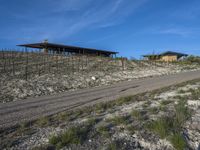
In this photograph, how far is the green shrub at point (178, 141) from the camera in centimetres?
435

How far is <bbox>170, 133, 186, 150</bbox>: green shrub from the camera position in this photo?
14.3 ft

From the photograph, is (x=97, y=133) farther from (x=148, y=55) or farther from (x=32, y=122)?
(x=148, y=55)

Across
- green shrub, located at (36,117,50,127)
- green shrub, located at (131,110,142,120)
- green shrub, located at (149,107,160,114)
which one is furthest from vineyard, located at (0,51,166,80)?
green shrub, located at (131,110,142,120)

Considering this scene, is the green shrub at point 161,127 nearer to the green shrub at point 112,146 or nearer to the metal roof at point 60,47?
the green shrub at point 112,146

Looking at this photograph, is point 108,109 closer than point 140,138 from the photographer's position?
No

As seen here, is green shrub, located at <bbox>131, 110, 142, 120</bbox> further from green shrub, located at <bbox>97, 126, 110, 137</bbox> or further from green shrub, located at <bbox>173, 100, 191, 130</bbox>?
green shrub, located at <bbox>97, 126, 110, 137</bbox>

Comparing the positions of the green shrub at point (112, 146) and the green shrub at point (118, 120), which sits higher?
the green shrub at point (118, 120)

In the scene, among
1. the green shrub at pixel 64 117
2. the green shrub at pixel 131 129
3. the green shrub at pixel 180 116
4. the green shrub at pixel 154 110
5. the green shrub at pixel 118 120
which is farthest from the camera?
the green shrub at pixel 154 110

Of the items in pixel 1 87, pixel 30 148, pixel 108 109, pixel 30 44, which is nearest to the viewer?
pixel 30 148

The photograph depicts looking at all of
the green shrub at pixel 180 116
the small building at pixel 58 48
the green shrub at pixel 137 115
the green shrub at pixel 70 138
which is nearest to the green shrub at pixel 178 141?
the green shrub at pixel 180 116

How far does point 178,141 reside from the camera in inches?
177

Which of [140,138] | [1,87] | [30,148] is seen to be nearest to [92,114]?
[140,138]

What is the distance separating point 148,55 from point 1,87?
4768 centimetres

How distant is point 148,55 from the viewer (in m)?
57.7
